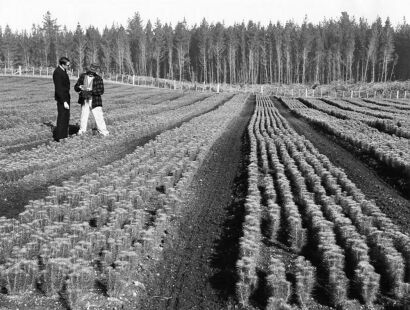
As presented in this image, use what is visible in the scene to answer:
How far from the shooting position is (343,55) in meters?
113

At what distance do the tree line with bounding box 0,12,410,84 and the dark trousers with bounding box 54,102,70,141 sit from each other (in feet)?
→ 304

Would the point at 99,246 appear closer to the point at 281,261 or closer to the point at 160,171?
the point at 281,261


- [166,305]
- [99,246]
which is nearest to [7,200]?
[99,246]

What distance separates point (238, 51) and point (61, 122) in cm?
11101

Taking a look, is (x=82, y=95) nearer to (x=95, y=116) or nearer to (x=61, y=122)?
(x=95, y=116)

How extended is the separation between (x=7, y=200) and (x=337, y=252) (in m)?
5.69

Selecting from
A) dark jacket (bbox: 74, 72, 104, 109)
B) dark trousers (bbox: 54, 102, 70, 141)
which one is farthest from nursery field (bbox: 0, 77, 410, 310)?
dark jacket (bbox: 74, 72, 104, 109)

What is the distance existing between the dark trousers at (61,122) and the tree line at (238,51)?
92735 mm

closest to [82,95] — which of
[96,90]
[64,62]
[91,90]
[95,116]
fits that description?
[91,90]

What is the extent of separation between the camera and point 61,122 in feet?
48.7

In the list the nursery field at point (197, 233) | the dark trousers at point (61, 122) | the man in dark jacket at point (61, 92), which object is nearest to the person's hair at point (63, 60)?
the man in dark jacket at point (61, 92)

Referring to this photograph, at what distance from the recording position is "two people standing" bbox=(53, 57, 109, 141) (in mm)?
14594

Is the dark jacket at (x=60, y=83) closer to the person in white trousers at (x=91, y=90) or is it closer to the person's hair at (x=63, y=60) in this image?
the person's hair at (x=63, y=60)

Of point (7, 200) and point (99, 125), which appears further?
point (99, 125)
